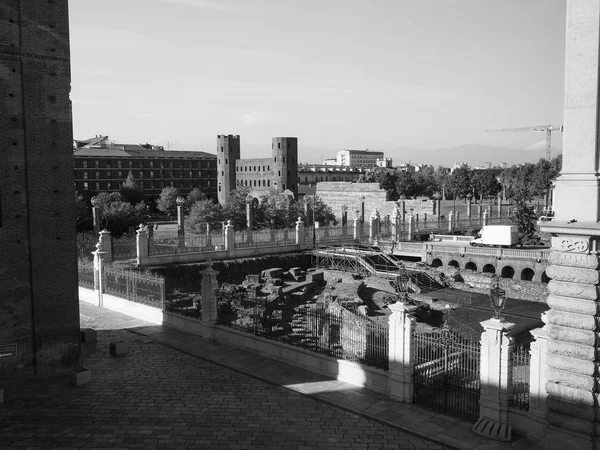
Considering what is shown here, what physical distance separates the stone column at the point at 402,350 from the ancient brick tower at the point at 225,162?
86903 millimetres

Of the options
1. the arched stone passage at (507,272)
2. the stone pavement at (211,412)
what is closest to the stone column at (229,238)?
the arched stone passage at (507,272)

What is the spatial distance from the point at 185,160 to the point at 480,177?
5488 centimetres

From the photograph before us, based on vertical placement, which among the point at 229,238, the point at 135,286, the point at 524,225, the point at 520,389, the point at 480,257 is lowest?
the point at 480,257

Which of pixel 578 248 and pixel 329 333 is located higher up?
pixel 578 248

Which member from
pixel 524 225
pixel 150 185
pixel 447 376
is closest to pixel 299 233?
pixel 524 225

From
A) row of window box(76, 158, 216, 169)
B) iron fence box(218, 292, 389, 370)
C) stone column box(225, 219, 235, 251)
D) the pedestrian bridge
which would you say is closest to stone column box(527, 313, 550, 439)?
iron fence box(218, 292, 389, 370)

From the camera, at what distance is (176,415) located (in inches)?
496

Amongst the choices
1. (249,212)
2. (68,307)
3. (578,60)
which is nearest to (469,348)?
(578,60)

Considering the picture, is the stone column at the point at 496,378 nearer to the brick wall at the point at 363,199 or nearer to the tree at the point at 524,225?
the tree at the point at 524,225

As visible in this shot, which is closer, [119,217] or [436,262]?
[436,262]

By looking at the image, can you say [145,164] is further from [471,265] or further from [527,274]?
[527,274]

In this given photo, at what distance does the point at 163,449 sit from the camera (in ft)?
35.9

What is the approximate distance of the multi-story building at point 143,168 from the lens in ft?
282

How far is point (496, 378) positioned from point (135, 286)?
1570 centimetres
